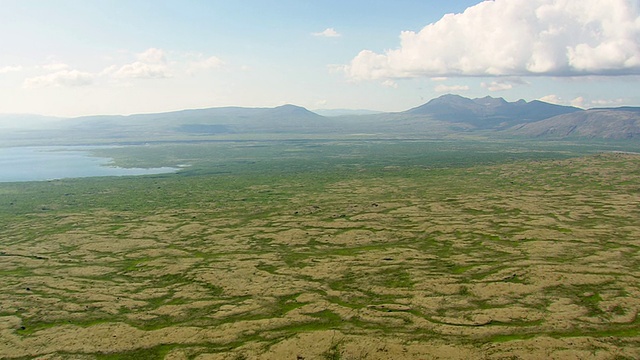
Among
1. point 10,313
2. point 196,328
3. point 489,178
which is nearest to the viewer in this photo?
point 196,328

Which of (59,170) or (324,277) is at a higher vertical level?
(59,170)

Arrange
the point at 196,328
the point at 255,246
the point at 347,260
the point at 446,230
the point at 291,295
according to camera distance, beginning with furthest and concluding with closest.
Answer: the point at 446,230
the point at 255,246
the point at 347,260
the point at 291,295
the point at 196,328

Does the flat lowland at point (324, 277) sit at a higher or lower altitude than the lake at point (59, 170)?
lower

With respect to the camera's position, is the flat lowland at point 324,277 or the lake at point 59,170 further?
the lake at point 59,170

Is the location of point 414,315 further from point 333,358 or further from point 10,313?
point 10,313

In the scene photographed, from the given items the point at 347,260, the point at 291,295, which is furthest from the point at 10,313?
the point at 347,260

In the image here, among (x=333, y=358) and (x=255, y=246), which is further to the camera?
(x=255, y=246)

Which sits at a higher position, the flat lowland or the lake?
the lake

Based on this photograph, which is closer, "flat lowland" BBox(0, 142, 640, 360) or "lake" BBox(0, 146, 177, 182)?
"flat lowland" BBox(0, 142, 640, 360)
